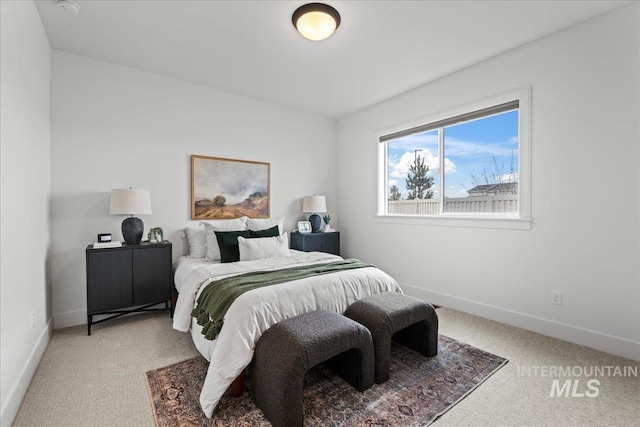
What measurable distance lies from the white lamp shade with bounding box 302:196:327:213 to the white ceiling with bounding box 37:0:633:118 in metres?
1.63

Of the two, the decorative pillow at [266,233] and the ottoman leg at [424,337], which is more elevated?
the decorative pillow at [266,233]

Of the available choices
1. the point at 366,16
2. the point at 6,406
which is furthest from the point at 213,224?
the point at 366,16

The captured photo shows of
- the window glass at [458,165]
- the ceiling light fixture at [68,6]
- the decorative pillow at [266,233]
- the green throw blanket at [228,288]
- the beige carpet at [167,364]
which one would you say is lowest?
the beige carpet at [167,364]

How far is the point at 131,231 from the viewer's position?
304 centimetres

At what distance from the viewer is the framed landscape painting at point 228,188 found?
147 inches

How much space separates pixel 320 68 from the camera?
10.8ft

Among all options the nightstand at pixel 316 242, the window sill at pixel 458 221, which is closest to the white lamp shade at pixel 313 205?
the nightstand at pixel 316 242

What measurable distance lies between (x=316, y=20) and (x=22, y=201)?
2468mm

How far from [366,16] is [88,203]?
3.25 meters

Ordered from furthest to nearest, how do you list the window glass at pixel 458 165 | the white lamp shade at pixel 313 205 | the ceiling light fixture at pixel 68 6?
the white lamp shade at pixel 313 205
the window glass at pixel 458 165
the ceiling light fixture at pixel 68 6

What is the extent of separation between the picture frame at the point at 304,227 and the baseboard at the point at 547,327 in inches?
75.5

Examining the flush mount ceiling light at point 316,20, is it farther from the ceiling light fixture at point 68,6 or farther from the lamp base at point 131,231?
the lamp base at point 131,231

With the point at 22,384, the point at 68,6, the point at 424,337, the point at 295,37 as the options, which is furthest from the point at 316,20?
the point at 22,384

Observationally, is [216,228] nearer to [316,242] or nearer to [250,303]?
[316,242]
